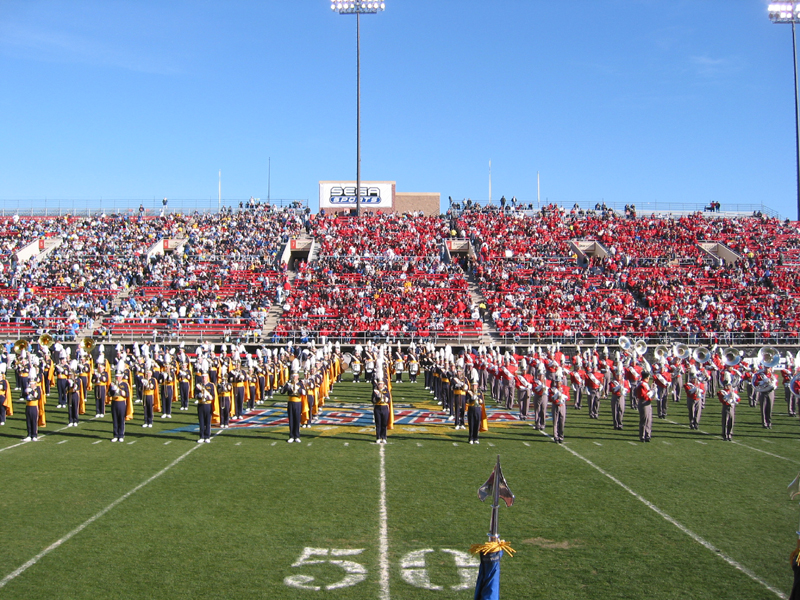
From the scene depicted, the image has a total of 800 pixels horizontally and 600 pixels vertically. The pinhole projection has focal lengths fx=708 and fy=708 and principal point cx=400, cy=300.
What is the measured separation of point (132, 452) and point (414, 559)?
7.02 m

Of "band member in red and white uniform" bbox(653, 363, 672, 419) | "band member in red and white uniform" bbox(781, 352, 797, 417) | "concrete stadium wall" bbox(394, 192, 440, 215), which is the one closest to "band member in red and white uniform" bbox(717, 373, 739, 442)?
"band member in red and white uniform" bbox(653, 363, 672, 419)

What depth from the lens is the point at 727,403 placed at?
1356 cm

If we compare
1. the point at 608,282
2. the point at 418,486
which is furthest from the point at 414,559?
the point at 608,282

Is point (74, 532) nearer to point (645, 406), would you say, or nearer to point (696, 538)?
point (696, 538)

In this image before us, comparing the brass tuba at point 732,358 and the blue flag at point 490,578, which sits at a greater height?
the brass tuba at point 732,358

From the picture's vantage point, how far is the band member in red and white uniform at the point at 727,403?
13531 millimetres

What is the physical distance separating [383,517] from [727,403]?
27.9ft

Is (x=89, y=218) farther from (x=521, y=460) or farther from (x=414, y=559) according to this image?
(x=414, y=559)

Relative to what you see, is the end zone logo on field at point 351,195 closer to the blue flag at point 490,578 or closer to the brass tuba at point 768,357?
the brass tuba at point 768,357

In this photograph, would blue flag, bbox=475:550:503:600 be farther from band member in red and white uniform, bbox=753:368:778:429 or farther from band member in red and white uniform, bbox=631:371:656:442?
band member in red and white uniform, bbox=753:368:778:429

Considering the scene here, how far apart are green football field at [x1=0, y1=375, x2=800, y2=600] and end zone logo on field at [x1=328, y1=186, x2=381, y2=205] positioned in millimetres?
30641

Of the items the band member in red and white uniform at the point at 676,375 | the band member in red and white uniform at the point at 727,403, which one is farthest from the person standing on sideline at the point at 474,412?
the band member in red and white uniform at the point at 676,375

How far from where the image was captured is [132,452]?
471 inches

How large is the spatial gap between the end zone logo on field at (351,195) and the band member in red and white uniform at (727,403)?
31.0 m
